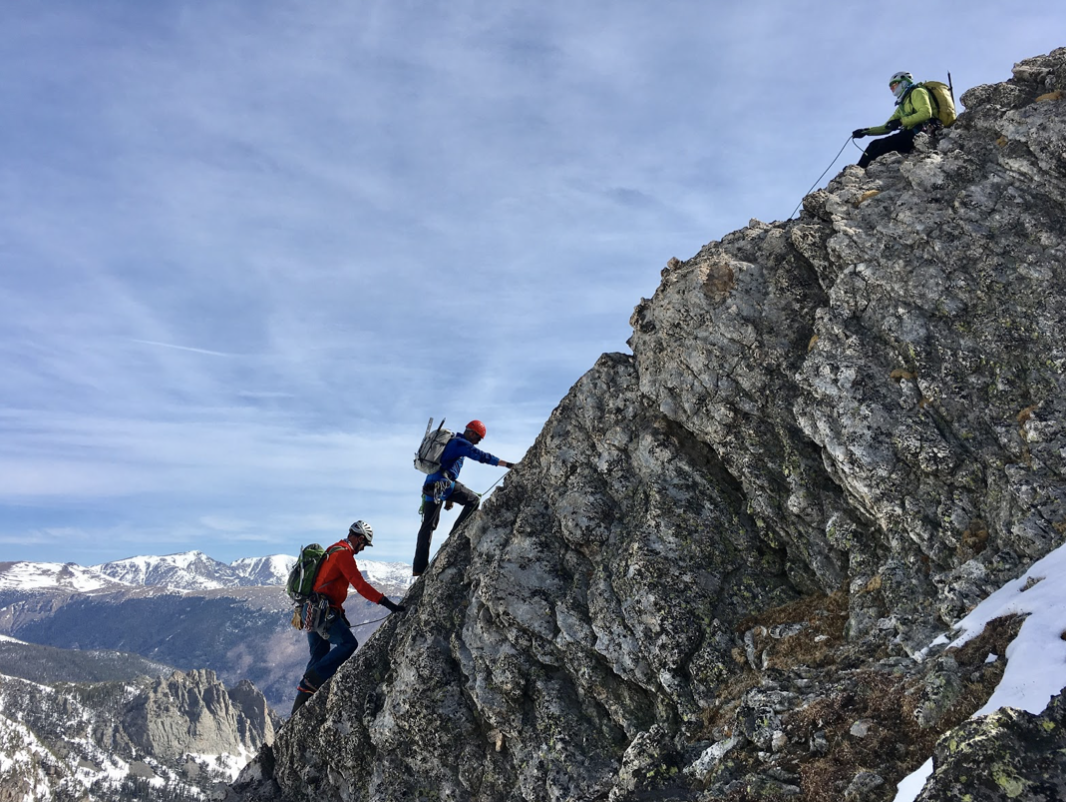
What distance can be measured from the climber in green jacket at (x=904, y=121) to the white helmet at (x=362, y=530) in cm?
2103

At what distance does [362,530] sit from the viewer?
81.3ft

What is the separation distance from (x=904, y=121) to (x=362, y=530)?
22716mm

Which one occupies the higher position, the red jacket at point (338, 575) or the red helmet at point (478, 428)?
the red helmet at point (478, 428)

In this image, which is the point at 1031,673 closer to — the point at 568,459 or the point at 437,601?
the point at 568,459

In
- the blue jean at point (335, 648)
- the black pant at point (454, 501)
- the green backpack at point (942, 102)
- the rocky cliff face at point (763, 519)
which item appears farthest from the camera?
the black pant at point (454, 501)

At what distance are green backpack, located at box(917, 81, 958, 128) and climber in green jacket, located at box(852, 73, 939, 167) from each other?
18 centimetres

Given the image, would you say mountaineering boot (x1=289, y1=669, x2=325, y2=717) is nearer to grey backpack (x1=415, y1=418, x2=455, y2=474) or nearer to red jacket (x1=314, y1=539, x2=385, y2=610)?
red jacket (x1=314, y1=539, x2=385, y2=610)

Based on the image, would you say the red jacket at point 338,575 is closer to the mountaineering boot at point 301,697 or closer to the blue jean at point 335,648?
the blue jean at point 335,648

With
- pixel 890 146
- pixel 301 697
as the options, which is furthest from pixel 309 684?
pixel 890 146

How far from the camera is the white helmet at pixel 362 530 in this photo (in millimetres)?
24766

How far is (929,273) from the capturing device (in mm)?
18328

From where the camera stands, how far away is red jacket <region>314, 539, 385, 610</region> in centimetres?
2322

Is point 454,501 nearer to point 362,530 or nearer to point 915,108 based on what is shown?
point 362,530

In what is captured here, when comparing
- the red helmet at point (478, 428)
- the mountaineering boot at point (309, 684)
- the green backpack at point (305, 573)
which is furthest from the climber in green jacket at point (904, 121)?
the mountaineering boot at point (309, 684)
